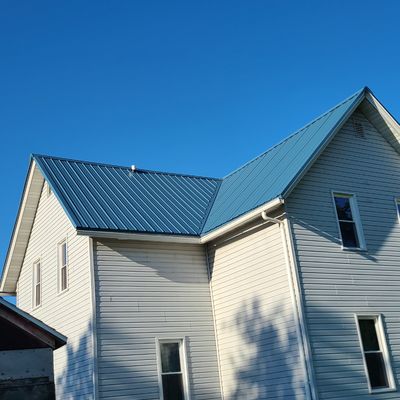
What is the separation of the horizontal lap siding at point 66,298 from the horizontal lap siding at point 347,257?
5779mm

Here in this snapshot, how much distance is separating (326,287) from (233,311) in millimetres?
2887

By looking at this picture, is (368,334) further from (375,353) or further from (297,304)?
(297,304)

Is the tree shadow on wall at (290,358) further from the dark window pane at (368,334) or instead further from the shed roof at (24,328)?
the shed roof at (24,328)

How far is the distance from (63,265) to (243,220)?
5810mm

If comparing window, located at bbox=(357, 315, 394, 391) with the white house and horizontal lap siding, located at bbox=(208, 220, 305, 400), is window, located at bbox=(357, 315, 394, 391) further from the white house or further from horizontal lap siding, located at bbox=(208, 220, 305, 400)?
horizontal lap siding, located at bbox=(208, 220, 305, 400)

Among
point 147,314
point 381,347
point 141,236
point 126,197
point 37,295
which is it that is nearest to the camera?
point 381,347

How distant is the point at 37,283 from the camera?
67.6 feet

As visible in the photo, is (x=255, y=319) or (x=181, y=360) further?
(x=181, y=360)

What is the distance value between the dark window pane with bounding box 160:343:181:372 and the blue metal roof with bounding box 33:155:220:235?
125 inches

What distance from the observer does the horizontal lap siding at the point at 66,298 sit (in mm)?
16375

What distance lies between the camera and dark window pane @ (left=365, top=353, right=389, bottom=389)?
15.7m

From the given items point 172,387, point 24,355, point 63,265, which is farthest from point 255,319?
point 24,355

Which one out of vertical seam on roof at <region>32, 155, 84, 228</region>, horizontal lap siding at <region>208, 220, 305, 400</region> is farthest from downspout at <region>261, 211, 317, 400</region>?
vertical seam on roof at <region>32, 155, 84, 228</region>

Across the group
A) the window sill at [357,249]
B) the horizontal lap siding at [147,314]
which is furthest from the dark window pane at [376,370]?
the horizontal lap siding at [147,314]
